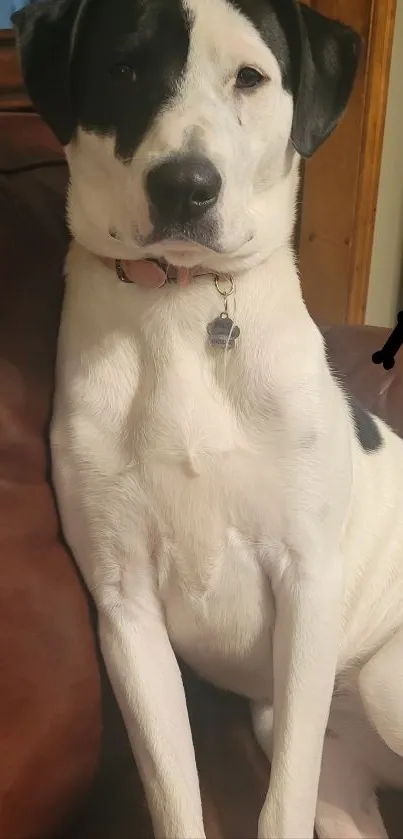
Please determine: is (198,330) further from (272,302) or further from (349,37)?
(349,37)

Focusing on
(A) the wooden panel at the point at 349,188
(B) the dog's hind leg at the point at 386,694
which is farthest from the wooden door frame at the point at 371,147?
(B) the dog's hind leg at the point at 386,694

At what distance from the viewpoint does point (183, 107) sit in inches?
33.9

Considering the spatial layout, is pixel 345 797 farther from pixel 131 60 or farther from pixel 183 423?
pixel 131 60

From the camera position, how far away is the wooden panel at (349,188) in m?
2.04

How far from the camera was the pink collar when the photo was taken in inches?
37.6

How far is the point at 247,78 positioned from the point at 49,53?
0.71 ft

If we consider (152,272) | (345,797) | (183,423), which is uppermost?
(152,272)

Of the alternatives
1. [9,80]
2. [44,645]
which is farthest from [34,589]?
[9,80]

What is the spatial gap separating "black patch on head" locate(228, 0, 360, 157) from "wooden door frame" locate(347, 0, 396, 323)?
1171mm

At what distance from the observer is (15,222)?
42.4 inches

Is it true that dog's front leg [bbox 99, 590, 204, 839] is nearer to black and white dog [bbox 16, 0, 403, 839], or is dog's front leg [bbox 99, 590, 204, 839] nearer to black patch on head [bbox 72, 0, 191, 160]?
black and white dog [bbox 16, 0, 403, 839]

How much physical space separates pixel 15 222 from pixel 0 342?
6.7 inches

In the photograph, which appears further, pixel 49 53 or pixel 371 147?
pixel 371 147

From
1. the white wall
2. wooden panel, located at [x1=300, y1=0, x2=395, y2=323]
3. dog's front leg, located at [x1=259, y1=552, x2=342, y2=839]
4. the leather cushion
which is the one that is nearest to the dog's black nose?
the leather cushion
